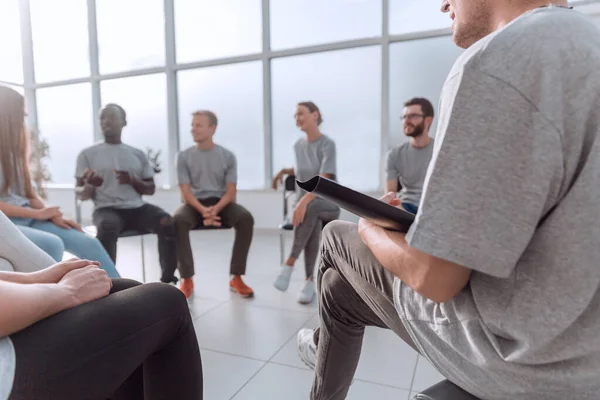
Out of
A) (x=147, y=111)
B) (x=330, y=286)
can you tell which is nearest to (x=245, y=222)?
(x=330, y=286)

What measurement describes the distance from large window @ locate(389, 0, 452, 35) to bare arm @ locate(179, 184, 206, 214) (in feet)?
10.2

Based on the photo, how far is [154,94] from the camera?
5.60 metres

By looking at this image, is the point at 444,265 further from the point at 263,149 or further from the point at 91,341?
the point at 263,149

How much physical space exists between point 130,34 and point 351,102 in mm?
3639

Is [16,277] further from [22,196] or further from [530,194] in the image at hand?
[22,196]

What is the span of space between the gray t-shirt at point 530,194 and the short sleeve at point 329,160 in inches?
87.4

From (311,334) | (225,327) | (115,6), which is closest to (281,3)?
(115,6)

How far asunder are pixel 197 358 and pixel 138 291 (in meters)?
0.23

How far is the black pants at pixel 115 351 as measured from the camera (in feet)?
2.04

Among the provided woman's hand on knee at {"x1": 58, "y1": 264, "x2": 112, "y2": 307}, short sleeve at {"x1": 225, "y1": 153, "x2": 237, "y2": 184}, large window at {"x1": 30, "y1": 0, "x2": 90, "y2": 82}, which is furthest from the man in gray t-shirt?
large window at {"x1": 30, "y1": 0, "x2": 90, "y2": 82}

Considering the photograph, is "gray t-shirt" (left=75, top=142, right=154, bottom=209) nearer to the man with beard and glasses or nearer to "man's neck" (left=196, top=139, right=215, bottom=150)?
"man's neck" (left=196, top=139, right=215, bottom=150)

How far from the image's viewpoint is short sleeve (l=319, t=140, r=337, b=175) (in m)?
2.78

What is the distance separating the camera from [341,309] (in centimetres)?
98

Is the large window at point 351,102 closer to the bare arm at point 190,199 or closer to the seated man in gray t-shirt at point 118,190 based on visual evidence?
the bare arm at point 190,199
